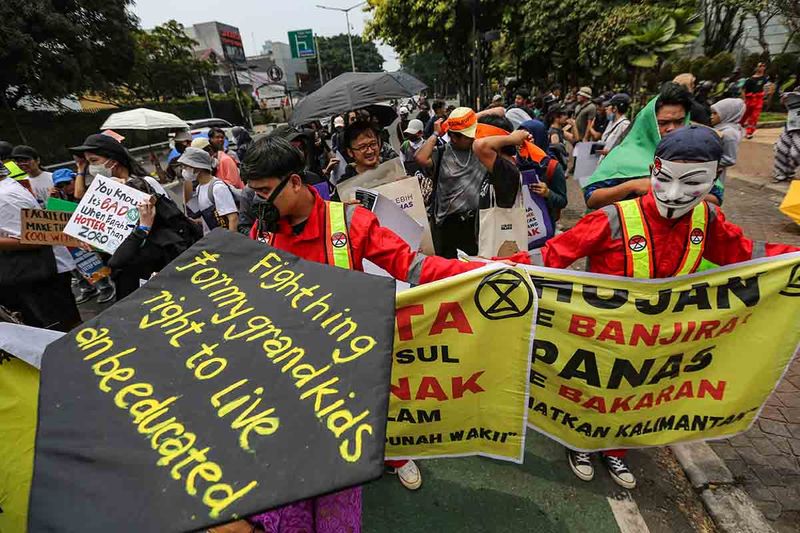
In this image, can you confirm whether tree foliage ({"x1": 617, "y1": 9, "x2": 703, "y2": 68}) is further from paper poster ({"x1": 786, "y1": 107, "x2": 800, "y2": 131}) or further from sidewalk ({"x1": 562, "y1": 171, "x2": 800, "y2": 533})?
sidewalk ({"x1": 562, "y1": 171, "x2": 800, "y2": 533})

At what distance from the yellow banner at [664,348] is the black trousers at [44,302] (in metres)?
3.91

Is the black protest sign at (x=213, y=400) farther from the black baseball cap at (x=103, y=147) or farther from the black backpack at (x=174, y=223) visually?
the black baseball cap at (x=103, y=147)

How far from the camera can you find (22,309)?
12.0ft

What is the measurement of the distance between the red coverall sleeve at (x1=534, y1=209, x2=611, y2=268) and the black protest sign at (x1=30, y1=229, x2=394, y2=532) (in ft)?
4.06

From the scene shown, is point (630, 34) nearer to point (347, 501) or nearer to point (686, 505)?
point (686, 505)

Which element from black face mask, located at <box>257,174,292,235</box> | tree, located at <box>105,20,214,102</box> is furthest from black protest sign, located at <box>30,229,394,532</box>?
tree, located at <box>105,20,214,102</box>

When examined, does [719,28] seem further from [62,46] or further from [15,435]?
[62,46]

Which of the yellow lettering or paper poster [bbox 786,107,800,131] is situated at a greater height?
the yellow lettering

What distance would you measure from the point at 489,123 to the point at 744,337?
259 cm

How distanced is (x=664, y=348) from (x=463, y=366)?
1.01 metres

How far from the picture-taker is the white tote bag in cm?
320

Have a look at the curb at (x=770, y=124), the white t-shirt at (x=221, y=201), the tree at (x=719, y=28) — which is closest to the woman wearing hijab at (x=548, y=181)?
the white t-shirt at (x=221, y=201)

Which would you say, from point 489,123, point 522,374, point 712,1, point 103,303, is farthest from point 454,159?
point 712,1

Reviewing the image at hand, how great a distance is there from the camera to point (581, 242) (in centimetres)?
220
